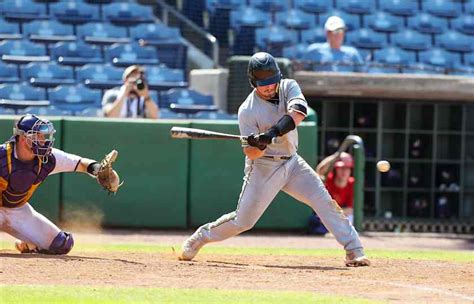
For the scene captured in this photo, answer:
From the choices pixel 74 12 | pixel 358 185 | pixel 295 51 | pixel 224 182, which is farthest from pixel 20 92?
pixel 358 185

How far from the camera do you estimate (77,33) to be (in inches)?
646

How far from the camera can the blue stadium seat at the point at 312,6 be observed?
17703 mm

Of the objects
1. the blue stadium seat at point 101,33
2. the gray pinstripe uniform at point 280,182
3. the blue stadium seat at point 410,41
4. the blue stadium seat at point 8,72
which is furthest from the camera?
the blue stadium seat at point 410,41

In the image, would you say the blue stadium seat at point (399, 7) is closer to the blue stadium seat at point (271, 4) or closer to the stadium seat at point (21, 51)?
the blue stadium seat at point (271, 4)

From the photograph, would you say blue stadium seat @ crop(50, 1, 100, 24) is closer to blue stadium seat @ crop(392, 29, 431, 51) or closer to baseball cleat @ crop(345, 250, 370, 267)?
blue stadium seat @ crop(392, 29, 431, 51)

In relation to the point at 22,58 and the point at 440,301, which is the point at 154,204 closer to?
the point at 22,58

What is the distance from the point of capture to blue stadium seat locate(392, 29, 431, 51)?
17800mm

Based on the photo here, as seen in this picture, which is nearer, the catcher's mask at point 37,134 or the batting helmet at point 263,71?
the batting helmet at point 263,71

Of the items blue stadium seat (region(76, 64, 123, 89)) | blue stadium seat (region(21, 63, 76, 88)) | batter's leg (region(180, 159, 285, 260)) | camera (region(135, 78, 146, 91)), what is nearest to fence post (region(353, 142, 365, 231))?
camera (region(135, 78, 146, 91))

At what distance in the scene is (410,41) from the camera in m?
17.8

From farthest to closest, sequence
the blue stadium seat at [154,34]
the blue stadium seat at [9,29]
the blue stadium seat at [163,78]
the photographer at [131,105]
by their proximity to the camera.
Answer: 1. the blue stadium seat at [154,34]
2. the blue stadium seat at [9,29]
3. the blue stadium seat at [163,78]
4. the photographer at [131,105]

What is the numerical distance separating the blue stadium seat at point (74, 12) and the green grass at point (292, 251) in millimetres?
5667

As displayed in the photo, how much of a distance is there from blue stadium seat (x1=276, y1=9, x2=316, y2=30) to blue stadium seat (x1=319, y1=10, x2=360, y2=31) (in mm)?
175

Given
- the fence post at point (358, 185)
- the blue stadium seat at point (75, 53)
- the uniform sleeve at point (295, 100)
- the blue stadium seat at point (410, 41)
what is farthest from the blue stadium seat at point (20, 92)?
the uniform sleeve at point (295, 100)
